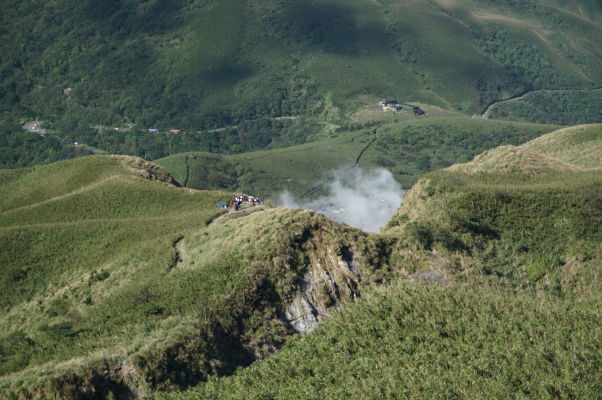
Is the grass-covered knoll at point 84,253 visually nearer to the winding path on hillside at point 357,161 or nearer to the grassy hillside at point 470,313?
the grassy hillside at point 470,313

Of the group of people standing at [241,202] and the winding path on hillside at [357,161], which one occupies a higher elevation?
the group of people standing at [241,202]

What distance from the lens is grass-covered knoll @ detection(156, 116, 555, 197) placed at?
13400 centimetres

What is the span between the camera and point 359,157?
15112cm

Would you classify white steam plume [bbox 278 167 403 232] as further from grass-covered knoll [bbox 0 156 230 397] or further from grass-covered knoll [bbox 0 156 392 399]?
grass-covered knoll [bbox 0 156 392 399]

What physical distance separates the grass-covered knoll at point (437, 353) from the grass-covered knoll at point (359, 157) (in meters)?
89.2

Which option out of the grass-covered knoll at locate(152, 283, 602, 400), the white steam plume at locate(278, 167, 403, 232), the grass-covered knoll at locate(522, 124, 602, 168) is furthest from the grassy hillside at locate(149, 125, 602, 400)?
the grass-covered knoll at locate(522, 124, 602, 168)

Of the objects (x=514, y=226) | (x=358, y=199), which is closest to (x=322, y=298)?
(x=514, y=226)

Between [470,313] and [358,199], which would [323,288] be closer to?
[470,313]

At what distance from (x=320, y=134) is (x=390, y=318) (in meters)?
167

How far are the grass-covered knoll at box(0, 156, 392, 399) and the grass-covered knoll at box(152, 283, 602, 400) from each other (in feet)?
6.98

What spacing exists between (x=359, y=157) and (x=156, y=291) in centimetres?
11724

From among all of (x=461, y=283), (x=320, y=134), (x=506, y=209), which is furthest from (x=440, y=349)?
(x=320, y=134)

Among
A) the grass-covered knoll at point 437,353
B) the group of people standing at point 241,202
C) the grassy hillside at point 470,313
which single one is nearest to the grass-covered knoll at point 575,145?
the grassy hillside at point 470,313

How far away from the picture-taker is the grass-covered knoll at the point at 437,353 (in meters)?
25.8
